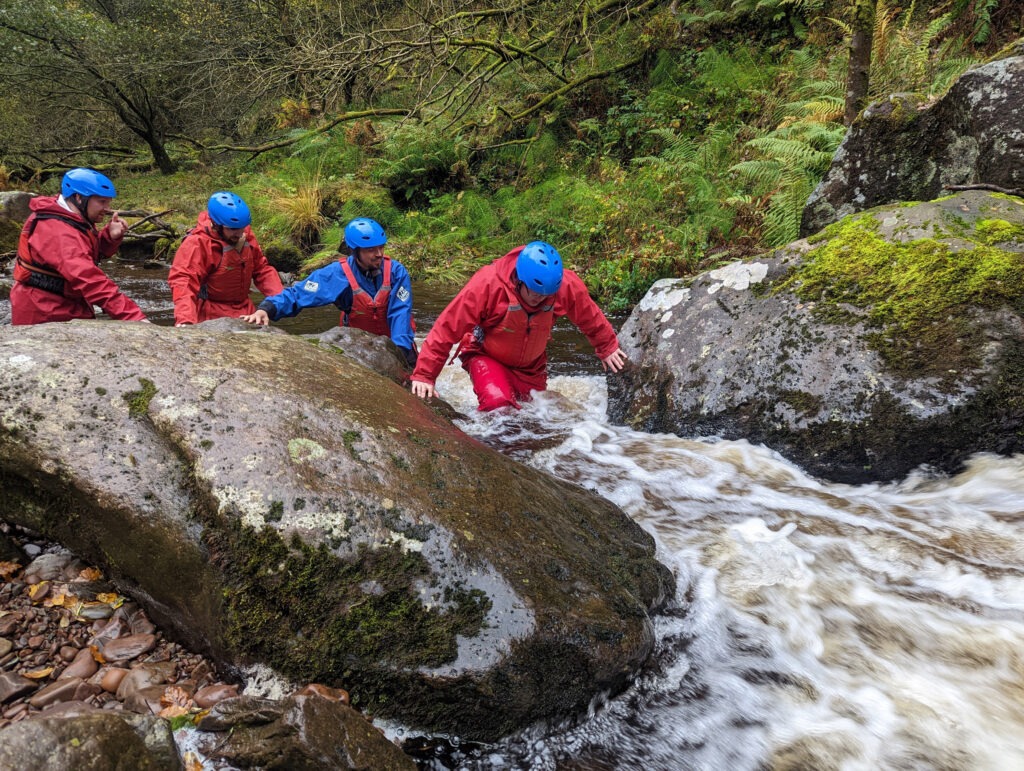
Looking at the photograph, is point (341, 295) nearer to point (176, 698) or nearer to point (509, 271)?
point (509, 271)

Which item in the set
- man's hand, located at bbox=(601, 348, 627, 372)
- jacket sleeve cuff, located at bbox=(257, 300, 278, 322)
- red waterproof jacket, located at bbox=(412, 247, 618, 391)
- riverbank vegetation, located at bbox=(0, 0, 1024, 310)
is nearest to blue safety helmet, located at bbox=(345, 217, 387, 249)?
jacket sleeve cuff, located at bbox=(257, 300, 278, 322)

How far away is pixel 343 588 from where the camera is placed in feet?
7.77

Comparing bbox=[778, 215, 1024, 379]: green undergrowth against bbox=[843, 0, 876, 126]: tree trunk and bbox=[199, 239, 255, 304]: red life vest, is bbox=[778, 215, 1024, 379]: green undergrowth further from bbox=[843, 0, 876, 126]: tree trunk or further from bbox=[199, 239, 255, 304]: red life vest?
bbox=[199, 239, 255, 304]: red life vest

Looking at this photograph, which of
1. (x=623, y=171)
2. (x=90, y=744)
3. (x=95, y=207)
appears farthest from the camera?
(x=623, y=171)

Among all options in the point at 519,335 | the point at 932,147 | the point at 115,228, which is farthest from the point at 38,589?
the point at 932,147

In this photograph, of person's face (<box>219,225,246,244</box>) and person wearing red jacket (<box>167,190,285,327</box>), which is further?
person's face (<box>219,225,246,244</box>)

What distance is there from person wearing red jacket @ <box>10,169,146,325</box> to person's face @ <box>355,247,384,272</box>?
222cm

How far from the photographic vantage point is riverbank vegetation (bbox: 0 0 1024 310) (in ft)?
29.7

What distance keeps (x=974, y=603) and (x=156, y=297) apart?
12869 mm

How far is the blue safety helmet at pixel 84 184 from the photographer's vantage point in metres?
5.50

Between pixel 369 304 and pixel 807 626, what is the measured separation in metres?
→ 5.34

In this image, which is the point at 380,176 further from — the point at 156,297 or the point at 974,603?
the point at 974,603

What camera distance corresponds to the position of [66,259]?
5461mm

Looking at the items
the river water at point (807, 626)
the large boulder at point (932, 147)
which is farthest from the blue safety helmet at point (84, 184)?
the large boulder at point (932, 147)
